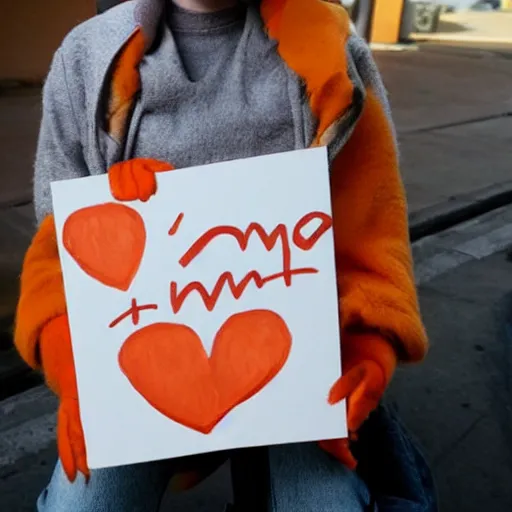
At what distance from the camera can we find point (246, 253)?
79cm

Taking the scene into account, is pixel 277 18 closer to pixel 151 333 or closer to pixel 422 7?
pixel 151 333

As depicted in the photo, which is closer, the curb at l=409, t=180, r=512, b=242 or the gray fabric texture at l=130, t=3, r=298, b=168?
the gray fabric texture at l=130, t=3, r=298, b=168

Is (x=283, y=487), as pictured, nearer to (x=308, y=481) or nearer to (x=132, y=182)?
(x=308, y=481)

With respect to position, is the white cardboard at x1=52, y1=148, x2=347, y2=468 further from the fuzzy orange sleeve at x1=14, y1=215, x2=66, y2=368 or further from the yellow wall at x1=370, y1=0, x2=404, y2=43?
the yellow wall at x1=370, y1=0, x2=404, y2=43

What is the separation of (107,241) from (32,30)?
3.80 m

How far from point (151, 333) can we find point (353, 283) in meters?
0.23

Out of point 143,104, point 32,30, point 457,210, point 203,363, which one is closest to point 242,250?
point 203,363

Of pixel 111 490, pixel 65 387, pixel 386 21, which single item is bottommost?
pixel 386 21

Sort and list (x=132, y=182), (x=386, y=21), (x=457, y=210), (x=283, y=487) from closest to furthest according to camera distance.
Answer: (x=132, y=182) → (x=283, y=487) → (x=457, y=210) → (x=386, y=21)

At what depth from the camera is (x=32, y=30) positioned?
4.24 m

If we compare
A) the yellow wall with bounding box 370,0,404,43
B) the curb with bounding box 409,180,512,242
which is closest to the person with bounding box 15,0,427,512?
the curb with bounding box 409,180,512,242

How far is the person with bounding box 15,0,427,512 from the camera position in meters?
0.85

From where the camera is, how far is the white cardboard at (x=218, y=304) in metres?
0.78

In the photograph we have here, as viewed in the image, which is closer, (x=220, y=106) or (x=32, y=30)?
(x=220, y=106)
